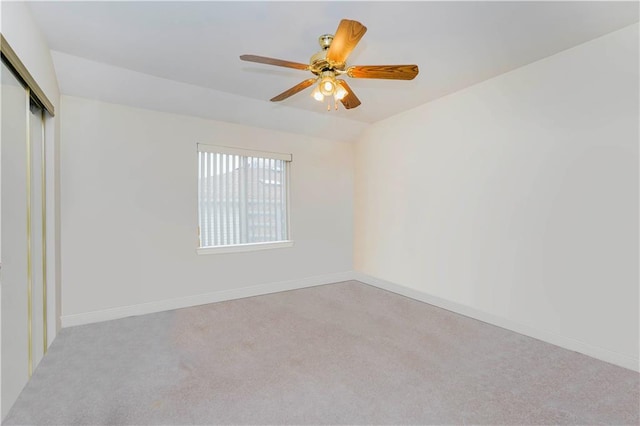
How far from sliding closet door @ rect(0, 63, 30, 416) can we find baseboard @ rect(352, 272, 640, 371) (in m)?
3.74

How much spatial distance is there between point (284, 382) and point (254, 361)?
381mm

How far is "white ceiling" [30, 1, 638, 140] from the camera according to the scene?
2.04m

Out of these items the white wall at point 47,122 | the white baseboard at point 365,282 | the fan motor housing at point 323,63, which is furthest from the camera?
the white baseboard at point 365,282

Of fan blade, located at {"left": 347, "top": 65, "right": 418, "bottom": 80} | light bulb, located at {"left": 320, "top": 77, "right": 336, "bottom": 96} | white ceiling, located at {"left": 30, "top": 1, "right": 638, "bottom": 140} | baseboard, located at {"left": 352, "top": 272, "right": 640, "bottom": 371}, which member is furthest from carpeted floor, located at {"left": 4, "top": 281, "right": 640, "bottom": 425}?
white ceiling, located at {"left": 30, "top": 1, "right": 638, "bottom": 140}

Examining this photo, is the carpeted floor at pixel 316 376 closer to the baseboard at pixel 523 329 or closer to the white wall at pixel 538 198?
the baseboard at pixel 523 329

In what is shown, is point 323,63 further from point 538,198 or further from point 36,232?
point 36,232

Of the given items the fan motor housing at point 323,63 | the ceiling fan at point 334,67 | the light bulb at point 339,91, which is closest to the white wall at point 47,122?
the ceiling fan at point 334,67

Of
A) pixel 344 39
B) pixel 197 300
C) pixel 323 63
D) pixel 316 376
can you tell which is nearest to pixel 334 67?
pixel 323 63

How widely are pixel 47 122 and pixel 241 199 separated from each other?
2.08 meters

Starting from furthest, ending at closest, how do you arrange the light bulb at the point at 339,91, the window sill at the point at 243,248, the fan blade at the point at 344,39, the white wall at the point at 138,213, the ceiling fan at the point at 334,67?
the window sill at the point at 243,248, the white wall at the point at 138,213, the light bulb at the point at 339,91, the ceiling fan at the point at 334,67, the fan blade at the point at 344,39

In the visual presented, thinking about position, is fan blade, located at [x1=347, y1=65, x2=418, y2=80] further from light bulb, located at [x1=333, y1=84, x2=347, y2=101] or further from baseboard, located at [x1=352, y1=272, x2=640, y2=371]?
baseboard, located at [x1=352, y1=272, x2=640, y2=371]

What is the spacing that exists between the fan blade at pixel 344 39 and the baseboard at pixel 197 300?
311 cm

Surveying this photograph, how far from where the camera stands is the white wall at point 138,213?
3.06 m

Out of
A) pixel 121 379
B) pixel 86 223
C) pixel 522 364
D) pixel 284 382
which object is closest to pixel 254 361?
pixel 284 382
